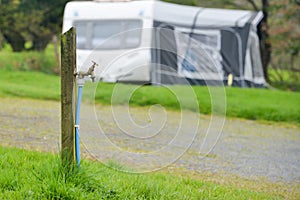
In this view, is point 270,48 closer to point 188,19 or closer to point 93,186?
point 188,19

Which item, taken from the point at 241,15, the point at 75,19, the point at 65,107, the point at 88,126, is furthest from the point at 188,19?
the point at 65,107

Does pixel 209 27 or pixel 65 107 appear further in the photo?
pixel 209 27

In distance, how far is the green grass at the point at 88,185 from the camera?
2836mm

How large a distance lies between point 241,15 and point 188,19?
137 centimetres

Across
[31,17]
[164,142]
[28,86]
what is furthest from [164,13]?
[31,17]

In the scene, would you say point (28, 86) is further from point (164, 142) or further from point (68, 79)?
point (68, 79)

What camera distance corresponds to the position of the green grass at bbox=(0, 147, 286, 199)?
2836 mm

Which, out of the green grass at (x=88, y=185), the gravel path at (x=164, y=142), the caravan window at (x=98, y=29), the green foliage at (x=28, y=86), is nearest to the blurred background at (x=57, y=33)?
the green foliage at (x=28, y=86)

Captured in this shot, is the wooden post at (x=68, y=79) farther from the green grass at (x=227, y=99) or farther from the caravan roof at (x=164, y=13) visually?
the caravan roof at (x=164, y=13)

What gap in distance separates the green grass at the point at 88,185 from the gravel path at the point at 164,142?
60cm

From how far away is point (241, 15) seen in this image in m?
11.4

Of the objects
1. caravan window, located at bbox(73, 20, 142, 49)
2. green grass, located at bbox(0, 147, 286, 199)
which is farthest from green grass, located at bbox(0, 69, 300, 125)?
green grass, located at bbox(0, 147, 286, 199)

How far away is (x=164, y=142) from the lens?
544 centimetres

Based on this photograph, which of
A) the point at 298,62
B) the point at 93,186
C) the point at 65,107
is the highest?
the point at 65,107
